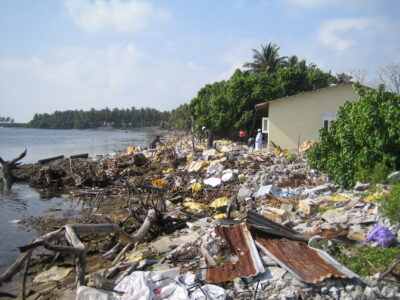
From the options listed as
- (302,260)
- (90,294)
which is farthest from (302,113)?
(90,294)

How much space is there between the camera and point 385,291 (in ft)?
12.3

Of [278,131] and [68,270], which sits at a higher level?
[278,131]

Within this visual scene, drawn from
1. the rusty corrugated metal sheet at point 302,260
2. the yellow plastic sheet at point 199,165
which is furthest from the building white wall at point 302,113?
the rusty corrugated metal sheet at point 302,260

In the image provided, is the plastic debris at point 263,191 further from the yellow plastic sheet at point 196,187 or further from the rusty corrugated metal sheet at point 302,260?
the rusty corrugated metal sheet at point 302,260

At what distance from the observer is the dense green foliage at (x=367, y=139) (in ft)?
25.9

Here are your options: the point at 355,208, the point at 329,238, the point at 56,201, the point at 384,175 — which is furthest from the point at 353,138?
the point at 56,201

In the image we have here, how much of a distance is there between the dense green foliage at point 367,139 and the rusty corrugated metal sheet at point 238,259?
15.0 feet

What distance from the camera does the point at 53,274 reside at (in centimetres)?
574

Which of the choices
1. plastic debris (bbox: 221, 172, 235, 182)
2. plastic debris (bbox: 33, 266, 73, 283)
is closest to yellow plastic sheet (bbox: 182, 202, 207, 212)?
plastic debris (bbox: 221, 172, 235, 182)

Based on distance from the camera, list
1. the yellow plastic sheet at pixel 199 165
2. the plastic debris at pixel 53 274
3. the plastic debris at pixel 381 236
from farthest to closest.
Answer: the yellow plastic sheet at pixel 199 165 → the plastic debris at pixel 53 274 → the plastic debris at pixel 381 236

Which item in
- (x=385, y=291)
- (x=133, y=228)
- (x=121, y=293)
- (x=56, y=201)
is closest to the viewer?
(x=385, y=291)

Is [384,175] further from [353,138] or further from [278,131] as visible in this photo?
[278,131]

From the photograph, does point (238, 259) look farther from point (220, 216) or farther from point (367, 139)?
point (367, 139)

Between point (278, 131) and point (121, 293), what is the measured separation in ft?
48.2
